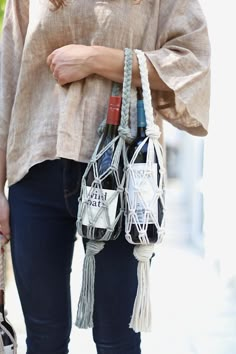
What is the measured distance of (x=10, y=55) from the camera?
119cm

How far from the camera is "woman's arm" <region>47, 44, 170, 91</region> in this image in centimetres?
103

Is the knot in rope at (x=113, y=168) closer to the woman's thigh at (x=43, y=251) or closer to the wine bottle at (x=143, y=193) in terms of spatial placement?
the wine bottle at (x=143, y=193)

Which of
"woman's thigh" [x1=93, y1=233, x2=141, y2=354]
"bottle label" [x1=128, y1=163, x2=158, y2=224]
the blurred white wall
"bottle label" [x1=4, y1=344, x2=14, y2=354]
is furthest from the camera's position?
the blurred white wall

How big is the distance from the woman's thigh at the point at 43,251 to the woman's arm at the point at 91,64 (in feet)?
0.59

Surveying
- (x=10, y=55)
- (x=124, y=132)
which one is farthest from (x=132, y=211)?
(x=10, y=55)

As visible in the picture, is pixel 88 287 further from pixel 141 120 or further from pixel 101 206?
pixel 141 120

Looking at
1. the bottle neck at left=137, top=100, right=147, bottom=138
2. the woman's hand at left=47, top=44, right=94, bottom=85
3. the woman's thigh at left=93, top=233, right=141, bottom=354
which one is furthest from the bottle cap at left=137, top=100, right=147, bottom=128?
the woman's thigh at left=93, top=233, right=141, bottom=354

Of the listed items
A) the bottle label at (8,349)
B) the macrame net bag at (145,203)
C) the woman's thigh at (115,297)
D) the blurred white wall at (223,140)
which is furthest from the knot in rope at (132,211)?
the blurred white wall at (223,140)

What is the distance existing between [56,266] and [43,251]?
0.05 metres

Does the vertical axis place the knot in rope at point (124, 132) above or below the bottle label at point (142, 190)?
above

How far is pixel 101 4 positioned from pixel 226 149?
174 centimetres

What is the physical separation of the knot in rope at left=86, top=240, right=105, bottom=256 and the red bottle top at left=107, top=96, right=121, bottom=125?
0.75ft

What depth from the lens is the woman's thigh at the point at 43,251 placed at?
111 centimetres

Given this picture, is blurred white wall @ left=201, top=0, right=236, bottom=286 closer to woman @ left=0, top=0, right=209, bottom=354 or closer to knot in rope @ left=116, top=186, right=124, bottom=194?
woman @ left=0, top=0, right=209, bottom=354
